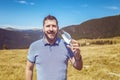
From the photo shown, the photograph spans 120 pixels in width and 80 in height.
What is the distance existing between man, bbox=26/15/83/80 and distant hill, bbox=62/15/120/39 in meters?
131

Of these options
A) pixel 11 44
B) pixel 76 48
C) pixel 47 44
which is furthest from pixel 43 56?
pixel 11 44

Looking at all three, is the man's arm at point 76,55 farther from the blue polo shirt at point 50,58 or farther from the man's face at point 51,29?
the man's face at point 51,29

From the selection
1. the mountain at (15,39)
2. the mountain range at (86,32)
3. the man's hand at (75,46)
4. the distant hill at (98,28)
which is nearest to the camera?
the man's hand at (75,46)

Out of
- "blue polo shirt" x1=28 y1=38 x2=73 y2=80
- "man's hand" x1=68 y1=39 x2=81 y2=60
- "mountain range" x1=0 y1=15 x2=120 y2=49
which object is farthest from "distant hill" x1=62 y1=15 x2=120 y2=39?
"man's hand" x1=68 y1=39 x2=81 y2=60

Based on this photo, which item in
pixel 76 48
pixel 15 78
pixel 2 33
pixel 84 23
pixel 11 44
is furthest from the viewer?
pixel 84 23

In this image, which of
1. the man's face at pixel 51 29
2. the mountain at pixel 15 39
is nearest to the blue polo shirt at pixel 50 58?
the man's face at pixel 51 29

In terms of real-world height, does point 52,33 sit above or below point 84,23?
below

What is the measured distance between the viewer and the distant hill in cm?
14125

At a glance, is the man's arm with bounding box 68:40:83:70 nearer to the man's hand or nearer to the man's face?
the man's hand

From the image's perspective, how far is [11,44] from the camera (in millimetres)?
139500

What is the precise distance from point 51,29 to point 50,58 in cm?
51

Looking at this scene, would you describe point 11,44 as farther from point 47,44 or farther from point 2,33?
point 47,44

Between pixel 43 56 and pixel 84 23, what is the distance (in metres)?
157

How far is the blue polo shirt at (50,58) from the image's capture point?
16.9 ft
